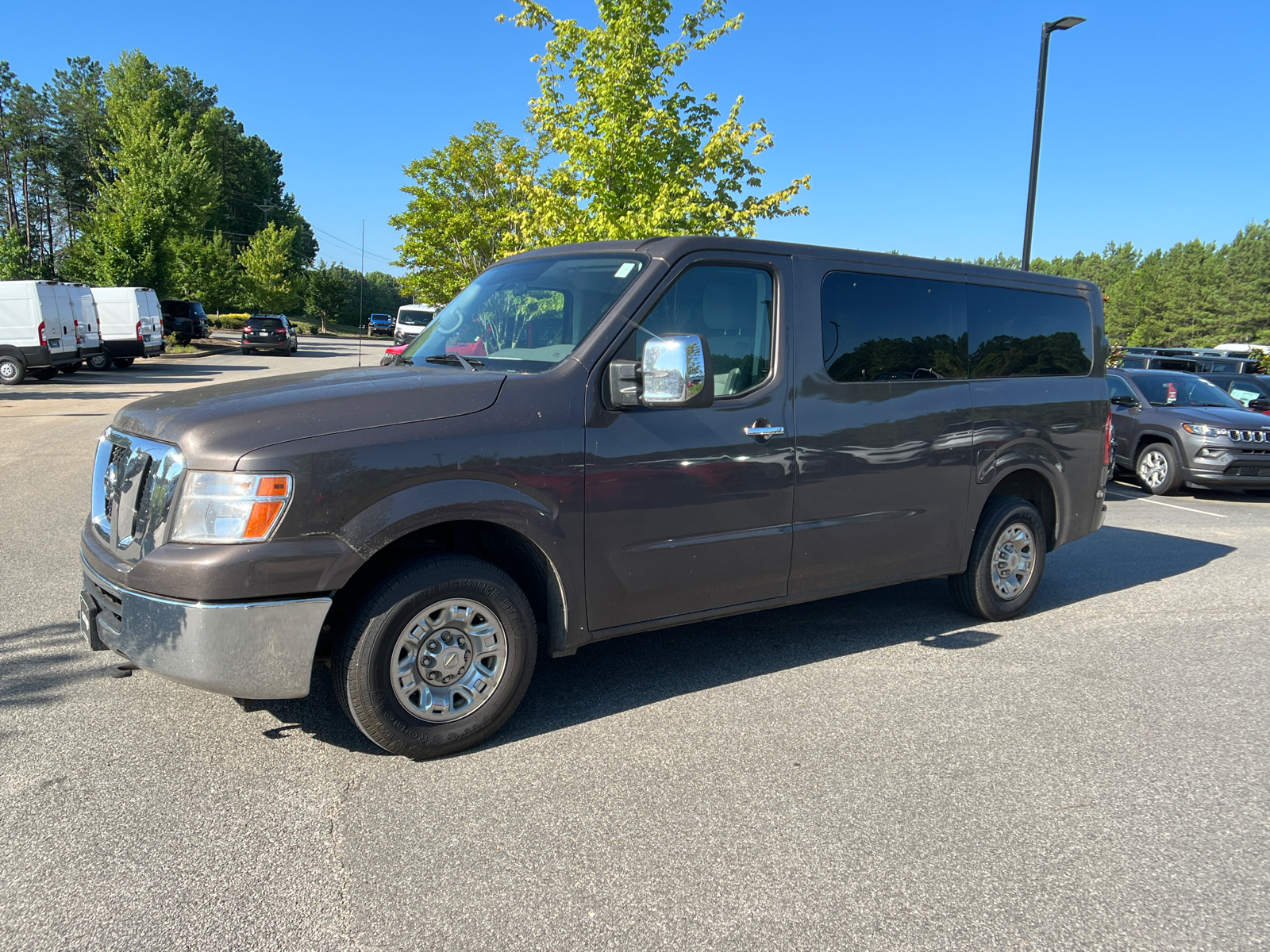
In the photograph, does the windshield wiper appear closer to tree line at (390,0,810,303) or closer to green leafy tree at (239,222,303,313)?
tree line at (390,0,810,303)

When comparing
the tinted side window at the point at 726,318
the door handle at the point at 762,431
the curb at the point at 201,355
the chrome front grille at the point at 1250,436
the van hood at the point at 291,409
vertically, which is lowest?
the chrome front grille at the point at 1250,436

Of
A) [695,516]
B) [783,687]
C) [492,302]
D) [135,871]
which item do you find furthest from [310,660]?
[783,687]

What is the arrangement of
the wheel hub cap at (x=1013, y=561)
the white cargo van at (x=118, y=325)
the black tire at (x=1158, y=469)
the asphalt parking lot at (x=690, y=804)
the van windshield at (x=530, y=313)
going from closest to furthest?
the asphalt parking lot at (x=690, y=804) → the van windshield at (x=530, y=313) → the wheel hub cap at (x=1013, y=561) → the black tire at (x=1158, y=469) → the white cargo van at (x=118, y=325)

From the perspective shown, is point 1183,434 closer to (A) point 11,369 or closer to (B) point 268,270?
(A) point 11,369

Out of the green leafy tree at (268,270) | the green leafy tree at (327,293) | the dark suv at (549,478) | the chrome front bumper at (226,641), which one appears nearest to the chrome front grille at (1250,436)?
the dark suv at (549,478)

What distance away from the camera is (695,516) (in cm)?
416

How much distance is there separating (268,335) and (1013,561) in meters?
35.8

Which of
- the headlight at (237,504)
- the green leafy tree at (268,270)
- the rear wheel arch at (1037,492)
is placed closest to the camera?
the headlight at (237,504)

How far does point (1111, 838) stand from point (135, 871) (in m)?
3.27

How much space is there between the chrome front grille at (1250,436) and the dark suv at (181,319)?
3832 centimetres

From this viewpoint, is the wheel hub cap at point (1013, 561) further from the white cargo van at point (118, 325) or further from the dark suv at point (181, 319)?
the dark suv at point (181, 319)

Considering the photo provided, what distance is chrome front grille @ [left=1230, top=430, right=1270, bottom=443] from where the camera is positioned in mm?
11797

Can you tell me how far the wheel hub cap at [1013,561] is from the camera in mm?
5734

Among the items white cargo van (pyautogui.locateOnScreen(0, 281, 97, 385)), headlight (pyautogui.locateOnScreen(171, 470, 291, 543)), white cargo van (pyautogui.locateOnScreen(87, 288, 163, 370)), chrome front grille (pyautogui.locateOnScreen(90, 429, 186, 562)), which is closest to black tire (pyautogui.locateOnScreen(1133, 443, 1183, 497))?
headlight (pyautogui.locateOnScreen(171, 470, 291, 543))
